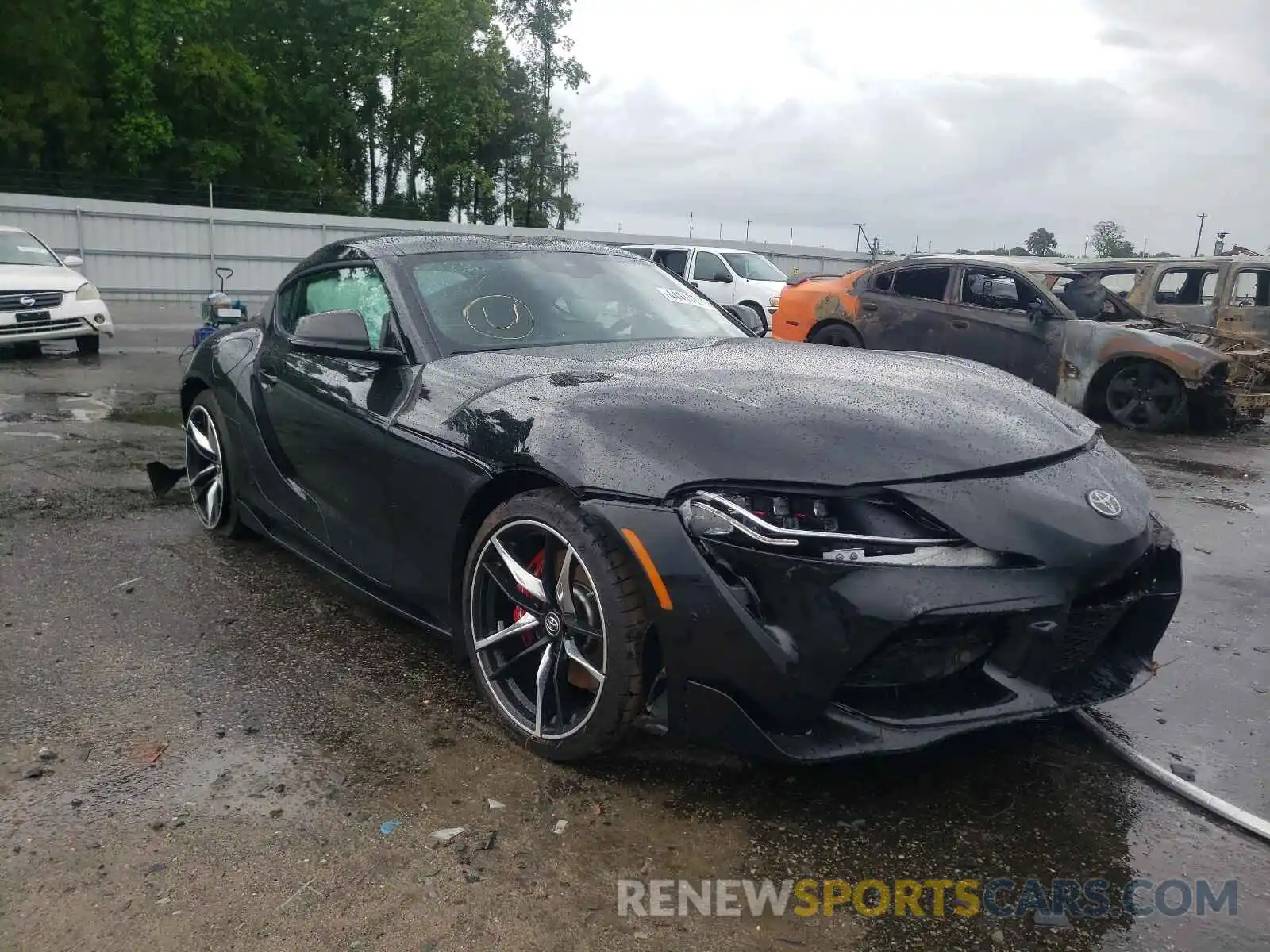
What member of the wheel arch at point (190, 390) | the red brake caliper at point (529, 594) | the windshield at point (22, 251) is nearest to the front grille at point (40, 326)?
the windshield at point (22, 251)

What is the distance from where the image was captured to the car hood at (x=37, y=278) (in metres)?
11.9

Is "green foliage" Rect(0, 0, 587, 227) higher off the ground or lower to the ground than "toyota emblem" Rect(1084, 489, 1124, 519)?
higher

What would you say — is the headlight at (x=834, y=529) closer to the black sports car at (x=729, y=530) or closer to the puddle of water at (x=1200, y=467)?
the black sports car at (x=729, y=530)

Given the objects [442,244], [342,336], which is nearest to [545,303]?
[442,244]

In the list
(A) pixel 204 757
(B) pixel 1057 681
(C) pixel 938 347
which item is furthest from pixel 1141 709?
(C) pixel 938 347

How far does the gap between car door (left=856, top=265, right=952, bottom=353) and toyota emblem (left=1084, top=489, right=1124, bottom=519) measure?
733 centimetres

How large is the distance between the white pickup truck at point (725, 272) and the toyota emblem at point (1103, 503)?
49.7ft

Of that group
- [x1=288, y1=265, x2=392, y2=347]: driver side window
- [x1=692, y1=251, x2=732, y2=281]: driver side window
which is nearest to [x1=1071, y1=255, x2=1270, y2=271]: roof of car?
[x1=692, y1=251, x2=732, y2=281]: driver side window

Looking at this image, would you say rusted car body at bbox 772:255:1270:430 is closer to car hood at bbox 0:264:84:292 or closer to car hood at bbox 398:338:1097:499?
car hood at bbox 398:338:1097:499

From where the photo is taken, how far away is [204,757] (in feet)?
9.04

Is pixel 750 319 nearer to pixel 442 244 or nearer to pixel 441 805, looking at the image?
pixel 442 244

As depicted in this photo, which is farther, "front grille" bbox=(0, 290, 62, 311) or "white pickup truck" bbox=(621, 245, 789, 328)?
"white pickup truck" bbox=(621, 245, 789, 328)

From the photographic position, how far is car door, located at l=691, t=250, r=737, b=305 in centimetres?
1769

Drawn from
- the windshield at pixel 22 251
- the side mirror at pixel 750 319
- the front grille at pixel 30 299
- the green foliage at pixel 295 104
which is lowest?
the front grille at pixel 30 299
